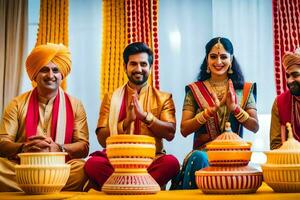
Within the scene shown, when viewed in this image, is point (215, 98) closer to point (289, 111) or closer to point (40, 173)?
point (289, 111)

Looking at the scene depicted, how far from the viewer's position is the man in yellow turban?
3.37 metres

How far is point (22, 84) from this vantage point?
14.8 ft

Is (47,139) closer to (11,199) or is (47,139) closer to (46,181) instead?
(46,181)

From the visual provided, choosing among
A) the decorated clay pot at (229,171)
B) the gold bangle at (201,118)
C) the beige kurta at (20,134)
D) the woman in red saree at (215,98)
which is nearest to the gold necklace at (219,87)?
the woman in red saree at (215,98)

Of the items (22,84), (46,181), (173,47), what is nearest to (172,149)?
(173,47)

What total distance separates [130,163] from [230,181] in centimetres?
38

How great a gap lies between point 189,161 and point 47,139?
80 cm

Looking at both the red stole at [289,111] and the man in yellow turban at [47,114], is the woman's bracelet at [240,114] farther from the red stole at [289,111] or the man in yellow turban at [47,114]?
the man in yellow turban at [47,114]

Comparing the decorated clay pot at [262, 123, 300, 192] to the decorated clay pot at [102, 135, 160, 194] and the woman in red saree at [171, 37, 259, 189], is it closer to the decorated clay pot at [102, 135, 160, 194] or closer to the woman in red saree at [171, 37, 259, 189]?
the decorated clay pot at [102, 135, 160, 194]

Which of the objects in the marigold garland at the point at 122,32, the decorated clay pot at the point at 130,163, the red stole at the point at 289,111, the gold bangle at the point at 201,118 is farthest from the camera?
the marigold garland at the point at 122,32

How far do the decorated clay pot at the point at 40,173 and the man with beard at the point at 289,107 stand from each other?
4.85ft

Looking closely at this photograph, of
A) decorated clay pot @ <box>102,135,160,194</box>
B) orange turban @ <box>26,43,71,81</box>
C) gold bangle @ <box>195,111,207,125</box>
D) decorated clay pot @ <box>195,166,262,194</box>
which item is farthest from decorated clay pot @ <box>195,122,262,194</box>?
orange turban @ <box>26,43,71,81</box>

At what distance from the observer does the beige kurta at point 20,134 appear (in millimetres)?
3164

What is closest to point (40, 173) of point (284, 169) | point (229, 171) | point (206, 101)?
point (229, 171)
